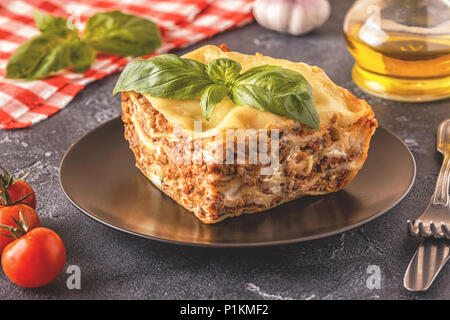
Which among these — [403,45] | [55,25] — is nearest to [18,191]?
[55,25]

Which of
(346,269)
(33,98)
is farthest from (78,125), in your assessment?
(346,269)

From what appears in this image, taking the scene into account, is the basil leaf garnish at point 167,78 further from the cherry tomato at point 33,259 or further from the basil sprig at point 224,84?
the cherry tomato at point 33,259

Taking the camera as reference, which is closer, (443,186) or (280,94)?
(280,94)

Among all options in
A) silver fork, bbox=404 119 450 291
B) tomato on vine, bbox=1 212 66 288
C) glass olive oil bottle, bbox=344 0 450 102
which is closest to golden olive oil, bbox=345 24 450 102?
glass olive oil bottle, bbox=344 0 450 102

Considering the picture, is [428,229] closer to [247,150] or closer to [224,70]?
[247,150]

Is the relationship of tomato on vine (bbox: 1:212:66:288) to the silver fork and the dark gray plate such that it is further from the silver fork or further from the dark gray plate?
the silver fork

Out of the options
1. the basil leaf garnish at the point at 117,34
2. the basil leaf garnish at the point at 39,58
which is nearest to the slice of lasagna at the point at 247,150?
Answer: the basil leaf garnish at the point at 39,58
